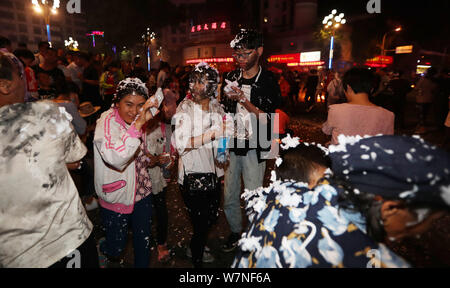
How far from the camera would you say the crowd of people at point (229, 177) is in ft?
4.06

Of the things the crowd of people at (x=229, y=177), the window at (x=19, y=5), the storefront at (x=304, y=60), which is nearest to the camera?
the crowd of people at (x=229, y=177)

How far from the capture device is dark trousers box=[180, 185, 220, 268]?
275 cm

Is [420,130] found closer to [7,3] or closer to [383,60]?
[383,60]

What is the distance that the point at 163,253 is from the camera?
3.44 meters

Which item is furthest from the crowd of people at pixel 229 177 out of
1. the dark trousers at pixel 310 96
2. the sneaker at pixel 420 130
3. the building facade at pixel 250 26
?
the building facade at pixel 250 26

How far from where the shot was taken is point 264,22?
211ft

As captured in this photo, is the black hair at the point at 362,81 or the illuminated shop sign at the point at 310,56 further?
the illuminated shop sign at the point at 310,56

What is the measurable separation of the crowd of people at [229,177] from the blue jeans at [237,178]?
0.06 feet

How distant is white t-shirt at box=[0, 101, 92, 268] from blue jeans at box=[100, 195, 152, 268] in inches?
28.8

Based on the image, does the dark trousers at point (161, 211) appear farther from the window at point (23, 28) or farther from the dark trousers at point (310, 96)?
the window at point (23, 28)

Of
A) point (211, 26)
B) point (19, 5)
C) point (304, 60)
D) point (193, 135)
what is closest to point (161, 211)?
point (193, 135)

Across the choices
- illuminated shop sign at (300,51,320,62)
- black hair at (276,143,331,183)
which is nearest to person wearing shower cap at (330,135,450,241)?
black hair at (276,143,331,183)
